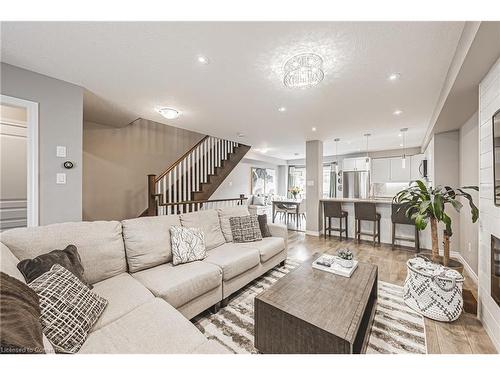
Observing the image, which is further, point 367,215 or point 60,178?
point 367,215

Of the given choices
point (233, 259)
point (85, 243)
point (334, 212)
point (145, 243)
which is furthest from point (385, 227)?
point (85, 243)

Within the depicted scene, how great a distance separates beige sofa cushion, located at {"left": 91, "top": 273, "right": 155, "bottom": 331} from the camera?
120 centimetres

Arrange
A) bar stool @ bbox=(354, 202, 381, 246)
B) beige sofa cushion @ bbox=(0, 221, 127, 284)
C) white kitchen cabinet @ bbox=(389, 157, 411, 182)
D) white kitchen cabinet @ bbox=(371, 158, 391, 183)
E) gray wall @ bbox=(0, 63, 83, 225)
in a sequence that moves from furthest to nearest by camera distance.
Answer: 1. white kitchen cabinet @ bbox=(371, 158, 391, 183)
2. white kitchen cabinet @ bbox=(389, 157, 411, 182)
3. bar stool @ bbox=(354, 202, 381, 246)
4. gray wall @ bbox=(0, 63, 83, 225)
5. beige sofa cushion @ bbox=(0, 221, 127, 284)

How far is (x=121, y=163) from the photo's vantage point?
4.62 m

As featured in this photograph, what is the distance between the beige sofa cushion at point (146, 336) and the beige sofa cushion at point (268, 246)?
1.39 m

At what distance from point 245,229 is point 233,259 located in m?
0.71

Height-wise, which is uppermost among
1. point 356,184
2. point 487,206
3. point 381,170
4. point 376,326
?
point 381,170

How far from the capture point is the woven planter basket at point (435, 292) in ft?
5.91

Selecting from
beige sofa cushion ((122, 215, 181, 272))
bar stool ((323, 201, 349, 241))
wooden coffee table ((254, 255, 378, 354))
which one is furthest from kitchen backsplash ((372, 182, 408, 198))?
beige sofa cushion ((122, 215, 181, 272))

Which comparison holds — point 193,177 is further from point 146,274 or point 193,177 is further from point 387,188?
point 387,188

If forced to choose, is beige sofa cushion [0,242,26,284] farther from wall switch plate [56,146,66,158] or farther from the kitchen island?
the kitchen island

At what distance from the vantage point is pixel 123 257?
1.78m

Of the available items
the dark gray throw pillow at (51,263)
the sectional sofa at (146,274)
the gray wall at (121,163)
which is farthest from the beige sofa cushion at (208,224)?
the gray wall at (121,163)

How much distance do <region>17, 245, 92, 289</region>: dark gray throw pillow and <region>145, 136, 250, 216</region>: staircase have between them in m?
2.35
